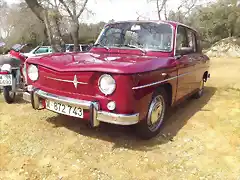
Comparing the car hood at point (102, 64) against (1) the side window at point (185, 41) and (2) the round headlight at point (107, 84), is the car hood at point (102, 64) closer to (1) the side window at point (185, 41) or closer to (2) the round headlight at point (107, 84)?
(2) the round headlight at point (107, 84)

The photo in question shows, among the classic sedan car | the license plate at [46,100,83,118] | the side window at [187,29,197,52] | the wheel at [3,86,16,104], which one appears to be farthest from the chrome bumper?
the side window at [187,29,197,52]

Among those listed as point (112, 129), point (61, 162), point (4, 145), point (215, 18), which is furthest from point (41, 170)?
point (215, 18)

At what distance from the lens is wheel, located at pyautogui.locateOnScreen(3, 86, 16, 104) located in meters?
5.27

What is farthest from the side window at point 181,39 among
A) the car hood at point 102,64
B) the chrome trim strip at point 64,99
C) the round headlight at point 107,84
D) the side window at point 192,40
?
the chrome trim strip at point 64,99

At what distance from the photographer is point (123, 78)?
9.86 feet

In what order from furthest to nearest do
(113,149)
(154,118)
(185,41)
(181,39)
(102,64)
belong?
(185,41) → (181,39) → (154,118) → (113,149) → (102,64)

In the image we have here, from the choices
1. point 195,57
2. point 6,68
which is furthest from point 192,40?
point 6,68

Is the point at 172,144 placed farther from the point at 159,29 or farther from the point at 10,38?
the point at 10,38

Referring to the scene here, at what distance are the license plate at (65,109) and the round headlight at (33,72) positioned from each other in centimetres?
44

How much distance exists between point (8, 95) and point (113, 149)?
9.75 ft

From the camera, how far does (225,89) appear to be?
7.38 m

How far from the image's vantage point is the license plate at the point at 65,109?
3366 mm

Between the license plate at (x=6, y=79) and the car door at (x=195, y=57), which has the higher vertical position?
the car door at (x=195, y=57)

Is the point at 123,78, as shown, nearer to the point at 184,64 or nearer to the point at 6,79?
the point at 184,64
